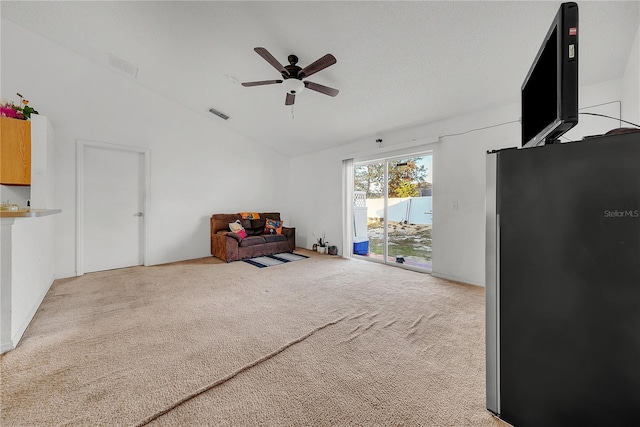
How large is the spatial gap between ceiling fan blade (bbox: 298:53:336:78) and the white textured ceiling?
32cm

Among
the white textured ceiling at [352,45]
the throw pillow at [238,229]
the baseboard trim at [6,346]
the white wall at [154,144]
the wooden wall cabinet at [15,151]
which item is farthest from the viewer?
the throw pillow at [238,229]

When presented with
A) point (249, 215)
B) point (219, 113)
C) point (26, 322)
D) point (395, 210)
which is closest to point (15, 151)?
point (26, 322)

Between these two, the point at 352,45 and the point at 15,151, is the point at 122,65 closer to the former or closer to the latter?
the point at 15,151

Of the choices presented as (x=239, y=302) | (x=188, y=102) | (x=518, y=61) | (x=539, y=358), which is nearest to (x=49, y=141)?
(x=188, y=102)

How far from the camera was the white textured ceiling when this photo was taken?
6.85 ft

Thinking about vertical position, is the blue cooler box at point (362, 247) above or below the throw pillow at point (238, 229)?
below

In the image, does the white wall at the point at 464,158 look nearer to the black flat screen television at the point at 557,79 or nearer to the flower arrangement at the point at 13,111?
the black flat screen television at the point at 557,79

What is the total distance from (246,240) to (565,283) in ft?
15.0

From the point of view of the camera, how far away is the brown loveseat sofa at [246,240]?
4.65 m

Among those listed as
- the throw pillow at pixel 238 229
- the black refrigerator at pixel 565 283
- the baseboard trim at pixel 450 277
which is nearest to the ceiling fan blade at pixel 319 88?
the black refrigerator at pixel 565 283

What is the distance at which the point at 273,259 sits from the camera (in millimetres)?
Answer: 4859

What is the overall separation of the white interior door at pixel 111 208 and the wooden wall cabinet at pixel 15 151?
2.86 feet

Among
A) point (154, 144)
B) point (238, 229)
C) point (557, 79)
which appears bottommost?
point (238, 229)

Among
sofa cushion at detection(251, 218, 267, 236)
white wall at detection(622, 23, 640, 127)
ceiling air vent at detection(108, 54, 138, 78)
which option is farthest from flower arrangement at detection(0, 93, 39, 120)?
white wall at detection(622, 23, 640, 127)
